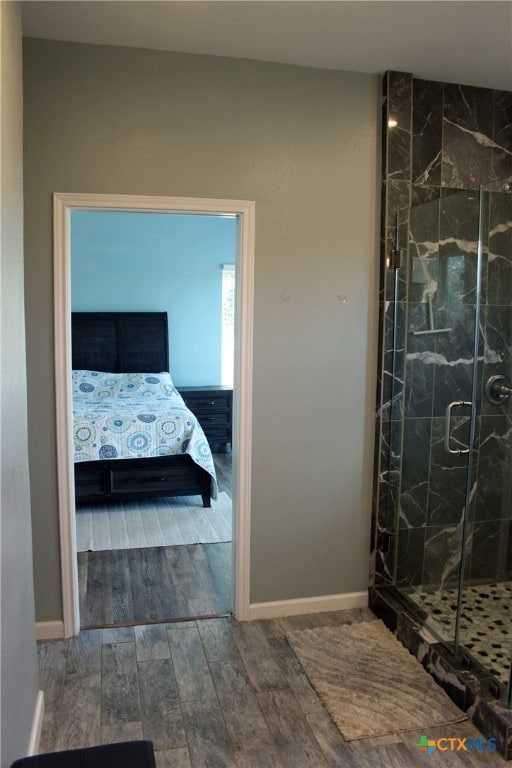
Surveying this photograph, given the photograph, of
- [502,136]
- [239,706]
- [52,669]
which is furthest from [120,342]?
[239,706]

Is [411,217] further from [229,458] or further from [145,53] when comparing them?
[229,458]

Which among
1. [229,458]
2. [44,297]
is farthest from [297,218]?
[229,458]

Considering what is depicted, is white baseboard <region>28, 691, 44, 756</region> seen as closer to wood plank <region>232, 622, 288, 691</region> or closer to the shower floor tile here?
wood plank <region>232, 622, 288, 691</region>

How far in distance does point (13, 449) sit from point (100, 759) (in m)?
0.83

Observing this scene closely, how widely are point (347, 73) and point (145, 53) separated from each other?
3.04ft

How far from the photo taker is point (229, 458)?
613 centimetres

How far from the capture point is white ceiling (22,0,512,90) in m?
2.25

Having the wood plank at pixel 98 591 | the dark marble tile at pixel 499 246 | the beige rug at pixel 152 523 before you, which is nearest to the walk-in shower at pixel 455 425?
the dark marble tile at pixel 499 246

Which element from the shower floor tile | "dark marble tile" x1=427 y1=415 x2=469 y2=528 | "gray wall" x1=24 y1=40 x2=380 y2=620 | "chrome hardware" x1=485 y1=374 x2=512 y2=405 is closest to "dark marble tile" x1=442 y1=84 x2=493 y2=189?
"gray wall" x1=24 y1=40 x2=380 y2=620

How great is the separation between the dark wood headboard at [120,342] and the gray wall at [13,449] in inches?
160

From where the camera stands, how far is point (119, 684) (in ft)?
8.19

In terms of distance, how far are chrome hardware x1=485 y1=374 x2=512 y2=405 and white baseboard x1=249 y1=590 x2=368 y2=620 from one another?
3.94 ft

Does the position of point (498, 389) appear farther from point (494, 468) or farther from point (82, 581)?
point (82, 581)

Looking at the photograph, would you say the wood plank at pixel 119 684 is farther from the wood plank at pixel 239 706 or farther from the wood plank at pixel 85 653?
the wood plank at pixel 239 706
